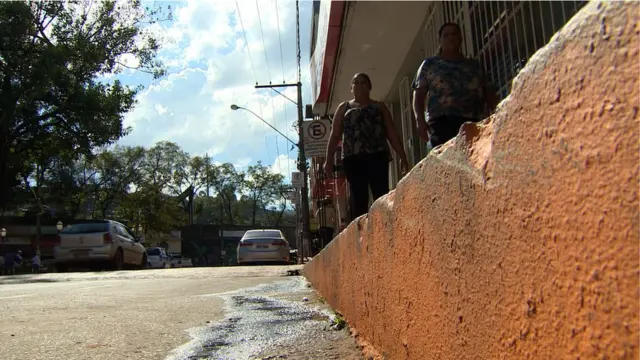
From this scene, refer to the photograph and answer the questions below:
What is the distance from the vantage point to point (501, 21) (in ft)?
14.8

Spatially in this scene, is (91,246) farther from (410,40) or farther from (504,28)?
(504,28)

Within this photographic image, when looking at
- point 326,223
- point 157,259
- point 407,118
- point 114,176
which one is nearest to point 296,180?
point 326,223

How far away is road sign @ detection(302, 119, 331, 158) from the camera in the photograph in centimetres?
1224

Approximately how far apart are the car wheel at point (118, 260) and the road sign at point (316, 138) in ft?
21.4

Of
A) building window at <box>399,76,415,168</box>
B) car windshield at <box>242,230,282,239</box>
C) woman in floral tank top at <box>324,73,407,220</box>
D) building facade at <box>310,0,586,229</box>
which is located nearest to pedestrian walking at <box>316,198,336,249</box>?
building facade at <box>310,0,586,229</box>

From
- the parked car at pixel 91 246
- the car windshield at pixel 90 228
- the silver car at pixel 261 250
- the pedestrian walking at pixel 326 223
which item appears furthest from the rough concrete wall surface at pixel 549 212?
the silver car at pixel 261 250

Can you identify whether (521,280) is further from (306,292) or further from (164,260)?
(164,260)

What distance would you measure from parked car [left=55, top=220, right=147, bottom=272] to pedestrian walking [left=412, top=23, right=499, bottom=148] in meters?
12.8

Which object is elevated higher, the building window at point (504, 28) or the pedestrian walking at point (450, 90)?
the building window at point (504, 28)

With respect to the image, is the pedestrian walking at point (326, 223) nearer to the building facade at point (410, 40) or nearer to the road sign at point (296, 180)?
the building facade at point (410, 40)

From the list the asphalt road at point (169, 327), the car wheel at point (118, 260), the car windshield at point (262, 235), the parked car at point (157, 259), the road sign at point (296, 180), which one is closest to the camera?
the asphalt road at point (169, 327)

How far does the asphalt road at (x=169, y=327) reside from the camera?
2.83 metres

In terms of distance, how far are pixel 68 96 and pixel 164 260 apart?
1134 centimetres

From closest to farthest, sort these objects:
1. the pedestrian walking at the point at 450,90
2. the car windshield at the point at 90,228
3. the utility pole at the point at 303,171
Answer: the pedestrian walking at the point at 450,90, the car windshield at the point at 90,228, the utility pole at the point at 303,171
